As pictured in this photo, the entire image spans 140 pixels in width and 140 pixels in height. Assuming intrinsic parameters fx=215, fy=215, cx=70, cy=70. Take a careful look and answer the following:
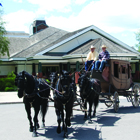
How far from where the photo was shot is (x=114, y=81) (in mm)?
10758

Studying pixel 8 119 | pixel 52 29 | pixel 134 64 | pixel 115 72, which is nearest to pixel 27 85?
pixel 8 119

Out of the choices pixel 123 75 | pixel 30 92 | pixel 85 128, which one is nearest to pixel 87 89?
Result: pixel 85 128

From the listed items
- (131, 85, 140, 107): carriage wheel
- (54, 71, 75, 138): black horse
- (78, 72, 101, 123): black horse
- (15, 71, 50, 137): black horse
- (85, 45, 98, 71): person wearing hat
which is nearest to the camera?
(54, 71, 75, 138): black horse

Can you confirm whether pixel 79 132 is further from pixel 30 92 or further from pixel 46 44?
pixel 46 44

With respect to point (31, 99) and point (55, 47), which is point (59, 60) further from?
point (31, 99)

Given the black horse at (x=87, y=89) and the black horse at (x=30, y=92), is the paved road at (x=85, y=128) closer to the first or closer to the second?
the black horse at (x=30, y=92)

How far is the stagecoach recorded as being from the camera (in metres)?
10.4

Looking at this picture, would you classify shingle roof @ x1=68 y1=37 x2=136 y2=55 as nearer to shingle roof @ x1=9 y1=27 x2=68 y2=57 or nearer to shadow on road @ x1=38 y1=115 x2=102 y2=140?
shingle roof @ x1=9 y1=27 x2=68 y2=57

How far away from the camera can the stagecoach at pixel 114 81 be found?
10.4 metres

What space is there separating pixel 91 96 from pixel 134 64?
1018 inches

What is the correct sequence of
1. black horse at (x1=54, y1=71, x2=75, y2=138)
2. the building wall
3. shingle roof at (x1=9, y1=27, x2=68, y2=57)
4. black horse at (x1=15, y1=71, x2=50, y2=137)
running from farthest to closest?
1. shingle roof at (x1=9, y1=27, x2=68, y2=57)
2. the building wall
3. black horse at (x1=15, y1=71, x2=50, y2=137)
4. black horse at (x1=54, y1=71, x2=75, y2=138)

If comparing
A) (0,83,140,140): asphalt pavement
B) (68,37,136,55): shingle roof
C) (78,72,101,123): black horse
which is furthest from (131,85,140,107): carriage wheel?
(68,37,136,55): shingle roof

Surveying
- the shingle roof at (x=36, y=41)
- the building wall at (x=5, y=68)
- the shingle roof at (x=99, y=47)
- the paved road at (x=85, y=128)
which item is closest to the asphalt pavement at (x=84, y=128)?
the paved road at (x=85, y=128)

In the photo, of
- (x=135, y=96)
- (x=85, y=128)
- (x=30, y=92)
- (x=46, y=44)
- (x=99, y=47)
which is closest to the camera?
(x=30, y=92)
